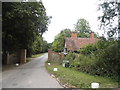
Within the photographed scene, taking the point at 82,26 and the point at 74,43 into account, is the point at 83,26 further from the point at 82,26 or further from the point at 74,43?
the point at 74,43

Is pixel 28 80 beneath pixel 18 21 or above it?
beneath

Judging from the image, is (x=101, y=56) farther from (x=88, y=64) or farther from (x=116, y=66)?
(x=88, y=64)

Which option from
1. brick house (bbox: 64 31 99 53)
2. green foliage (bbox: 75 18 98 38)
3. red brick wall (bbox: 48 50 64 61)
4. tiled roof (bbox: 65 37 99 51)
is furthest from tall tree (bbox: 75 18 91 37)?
red brick wall (bbox: 48 50 64 61)

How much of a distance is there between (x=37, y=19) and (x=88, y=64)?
1109 cm

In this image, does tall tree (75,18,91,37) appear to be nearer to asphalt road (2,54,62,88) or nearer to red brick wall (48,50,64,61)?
red brick wall (48,50,64,61)

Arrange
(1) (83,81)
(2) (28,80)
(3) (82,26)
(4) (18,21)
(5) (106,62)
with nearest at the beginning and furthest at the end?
(1) (83,81) → (2) (28,80) → (5) (106,62) → (4) (18,21) → (3) (82,26)

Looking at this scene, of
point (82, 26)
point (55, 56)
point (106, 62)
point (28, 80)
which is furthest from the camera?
point (82, 26)

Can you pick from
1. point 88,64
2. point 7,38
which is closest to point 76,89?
point 88,64

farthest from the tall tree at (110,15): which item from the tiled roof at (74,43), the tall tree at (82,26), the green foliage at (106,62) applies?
the tall tree at (82,26)

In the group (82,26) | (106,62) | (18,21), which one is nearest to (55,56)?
(18,21)

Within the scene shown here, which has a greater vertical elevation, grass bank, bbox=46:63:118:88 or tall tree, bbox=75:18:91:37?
tall tree, bbox=75:18:91:37

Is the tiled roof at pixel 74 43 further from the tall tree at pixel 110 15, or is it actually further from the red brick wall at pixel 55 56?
the tall tree at pixel 110 15

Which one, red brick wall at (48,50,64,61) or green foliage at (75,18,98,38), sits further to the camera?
green foliage at (75,18,98,38)

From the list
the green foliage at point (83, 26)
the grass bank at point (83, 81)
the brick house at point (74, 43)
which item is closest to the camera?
the grass bank at point (83, 81)
